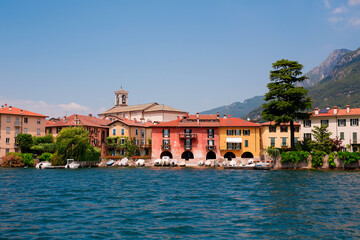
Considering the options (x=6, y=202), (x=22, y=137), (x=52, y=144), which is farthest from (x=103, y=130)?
(x=6, y=202)

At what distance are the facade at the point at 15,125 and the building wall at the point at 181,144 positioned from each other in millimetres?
27792

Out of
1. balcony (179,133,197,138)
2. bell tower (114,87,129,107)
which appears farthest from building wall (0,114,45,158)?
bell tower (114,87,129,107)

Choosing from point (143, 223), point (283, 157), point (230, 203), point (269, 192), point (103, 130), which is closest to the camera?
point (143, 223)

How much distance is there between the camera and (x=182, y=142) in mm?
74562

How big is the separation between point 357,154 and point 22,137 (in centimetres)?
6466

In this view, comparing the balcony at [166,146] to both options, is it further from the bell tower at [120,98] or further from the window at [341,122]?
the bell tower at [120,98]

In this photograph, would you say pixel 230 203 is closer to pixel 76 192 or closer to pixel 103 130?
pixel 76 192

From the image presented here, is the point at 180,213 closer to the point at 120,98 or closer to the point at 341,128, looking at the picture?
the point at 341,128

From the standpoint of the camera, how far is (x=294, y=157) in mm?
57812

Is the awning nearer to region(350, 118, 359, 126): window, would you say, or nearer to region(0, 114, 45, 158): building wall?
region(350, 118, 359, 126): window

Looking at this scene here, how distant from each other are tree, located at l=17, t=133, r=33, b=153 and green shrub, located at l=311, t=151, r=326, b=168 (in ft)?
187

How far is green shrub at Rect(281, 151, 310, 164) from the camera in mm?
57534

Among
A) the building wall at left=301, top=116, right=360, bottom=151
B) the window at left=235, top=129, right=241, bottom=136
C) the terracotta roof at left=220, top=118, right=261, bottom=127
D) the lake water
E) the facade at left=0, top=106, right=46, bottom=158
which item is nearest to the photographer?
the lake water

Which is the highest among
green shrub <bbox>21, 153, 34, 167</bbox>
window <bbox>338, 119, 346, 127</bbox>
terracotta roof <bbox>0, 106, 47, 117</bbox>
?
terracotta roof <bbox>0, 106, 47, 117</bbox>
